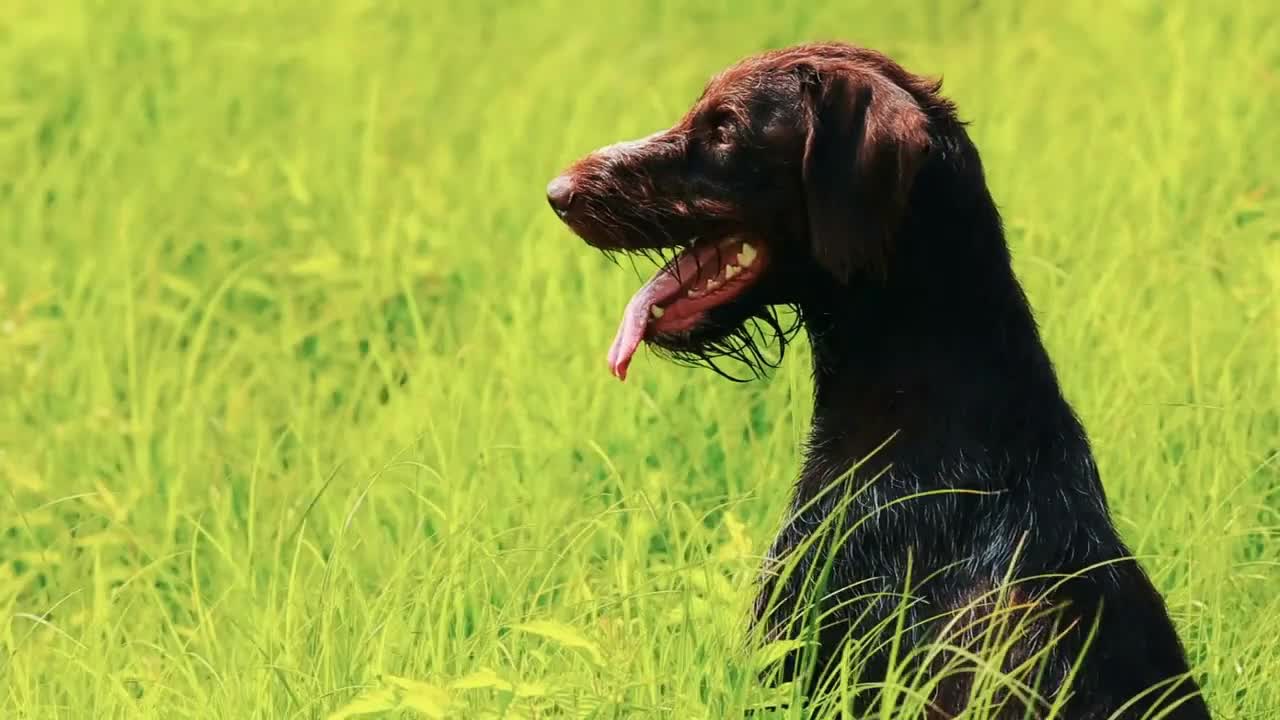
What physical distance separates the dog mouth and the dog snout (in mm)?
227

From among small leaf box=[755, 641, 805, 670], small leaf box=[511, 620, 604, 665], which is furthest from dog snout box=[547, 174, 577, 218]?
small leaf box=[755, 641, 805, 670]

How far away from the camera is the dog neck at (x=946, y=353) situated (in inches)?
136

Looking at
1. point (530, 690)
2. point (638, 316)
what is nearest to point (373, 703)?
point (530, 690)

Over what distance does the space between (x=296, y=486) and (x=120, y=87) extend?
3.04m

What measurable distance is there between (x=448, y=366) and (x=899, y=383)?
2.29 m

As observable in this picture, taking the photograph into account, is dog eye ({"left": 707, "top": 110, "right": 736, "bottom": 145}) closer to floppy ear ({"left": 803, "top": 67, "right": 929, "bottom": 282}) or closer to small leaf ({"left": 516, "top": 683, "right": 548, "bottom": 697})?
floppy ear ({"left": 803, "top": 67, "right": 929, "bottom": 282})

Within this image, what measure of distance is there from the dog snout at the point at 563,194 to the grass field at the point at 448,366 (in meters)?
0.61

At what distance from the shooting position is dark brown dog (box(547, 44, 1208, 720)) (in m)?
3.35

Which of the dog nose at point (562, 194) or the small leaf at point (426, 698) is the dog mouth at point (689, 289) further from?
the small leaf at point (426, 698)

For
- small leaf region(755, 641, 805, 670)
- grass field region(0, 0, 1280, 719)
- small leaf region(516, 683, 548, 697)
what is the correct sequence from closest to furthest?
small leaf region(516, 683, 548, 697) → small leaf region(755, 641, 805, 670) → grass field region(0, 0, 1280, 719)

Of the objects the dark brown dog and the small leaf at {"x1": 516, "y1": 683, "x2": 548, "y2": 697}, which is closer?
the small leaf at {"x1": 516, "y1": 683, "x2": 548, "y2": 697}

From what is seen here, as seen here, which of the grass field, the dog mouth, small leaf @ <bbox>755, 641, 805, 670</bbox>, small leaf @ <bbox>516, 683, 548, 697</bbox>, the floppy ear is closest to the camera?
small leaf @ <bbox>516, 683, 548, 697</bbox>

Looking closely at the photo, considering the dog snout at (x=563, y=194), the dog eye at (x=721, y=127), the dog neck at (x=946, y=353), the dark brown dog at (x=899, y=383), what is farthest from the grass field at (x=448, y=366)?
the dog eye at (x=721, y=127)

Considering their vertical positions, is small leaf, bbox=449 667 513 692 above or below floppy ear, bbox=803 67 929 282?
below
